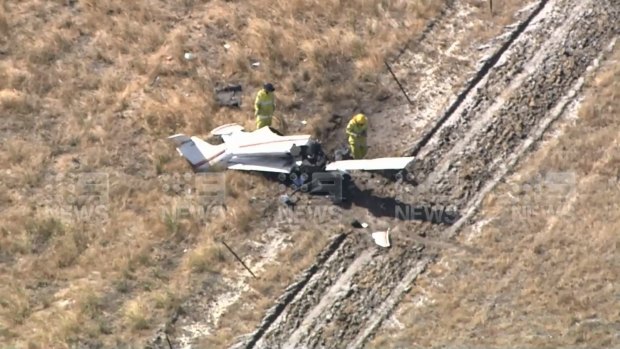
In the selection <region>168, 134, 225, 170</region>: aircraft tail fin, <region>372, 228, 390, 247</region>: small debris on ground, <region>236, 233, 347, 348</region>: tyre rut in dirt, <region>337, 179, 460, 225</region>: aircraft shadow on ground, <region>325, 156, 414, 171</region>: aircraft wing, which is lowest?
<region>236, 233, 347, 348</region>: tyre rut in dirt

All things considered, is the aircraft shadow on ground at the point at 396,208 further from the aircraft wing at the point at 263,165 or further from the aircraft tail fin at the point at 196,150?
the aircraft tail fin at the point at 196,150

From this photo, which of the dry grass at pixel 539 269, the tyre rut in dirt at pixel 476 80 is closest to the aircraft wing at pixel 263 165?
the tyre rut in dirt at pixel 476 80

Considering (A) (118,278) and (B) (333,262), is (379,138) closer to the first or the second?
(B) (333,262)

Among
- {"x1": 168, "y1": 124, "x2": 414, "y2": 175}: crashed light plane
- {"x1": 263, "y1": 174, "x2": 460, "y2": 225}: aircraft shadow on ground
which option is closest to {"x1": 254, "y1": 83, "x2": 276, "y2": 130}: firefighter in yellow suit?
{"x1": 168, "y1": 124, "x2": 414, "y2": 175}: crashed light plane

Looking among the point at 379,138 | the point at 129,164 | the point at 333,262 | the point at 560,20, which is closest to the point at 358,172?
the point at 379,138

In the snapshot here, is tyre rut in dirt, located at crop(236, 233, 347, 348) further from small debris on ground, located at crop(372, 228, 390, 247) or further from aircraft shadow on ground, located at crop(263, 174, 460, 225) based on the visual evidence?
aircraft shadow on ground, located at crop(263, 174, 460, 225)

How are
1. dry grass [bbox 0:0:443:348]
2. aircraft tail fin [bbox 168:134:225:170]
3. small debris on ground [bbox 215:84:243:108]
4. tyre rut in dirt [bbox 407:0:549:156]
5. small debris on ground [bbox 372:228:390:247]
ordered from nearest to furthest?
dry grass [bbox 0:0:443:348] < small debris on ground [bbox 372:228:390:247] < aircraft tail fin [bbox 168:134:225:170] < tyre rut in dirt [bbox 407:0:549:156] < small debris on ground [bbox 215:84:243:108]

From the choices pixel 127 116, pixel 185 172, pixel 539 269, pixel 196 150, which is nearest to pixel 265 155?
pixel 196 150

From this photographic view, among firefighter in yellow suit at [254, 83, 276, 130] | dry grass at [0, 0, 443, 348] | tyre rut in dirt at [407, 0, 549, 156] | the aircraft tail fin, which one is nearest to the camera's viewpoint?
dry grass at [0, 0, 443, 348]
